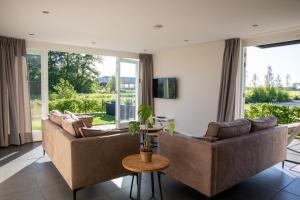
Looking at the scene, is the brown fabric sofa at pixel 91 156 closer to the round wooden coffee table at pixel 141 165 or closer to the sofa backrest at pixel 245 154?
the round wooden coffee table at pixel 141 165

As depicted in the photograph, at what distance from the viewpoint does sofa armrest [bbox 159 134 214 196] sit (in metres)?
2.29

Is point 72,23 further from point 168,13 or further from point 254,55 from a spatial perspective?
point 254,55

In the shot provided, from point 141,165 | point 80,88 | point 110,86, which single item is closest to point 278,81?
point 141,165

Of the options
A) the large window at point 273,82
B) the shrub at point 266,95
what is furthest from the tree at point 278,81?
the shrub at point 266,95

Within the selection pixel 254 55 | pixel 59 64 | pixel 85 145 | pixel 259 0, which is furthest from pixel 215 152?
pixel 59 64

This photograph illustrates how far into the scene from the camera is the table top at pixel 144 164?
2041 mm

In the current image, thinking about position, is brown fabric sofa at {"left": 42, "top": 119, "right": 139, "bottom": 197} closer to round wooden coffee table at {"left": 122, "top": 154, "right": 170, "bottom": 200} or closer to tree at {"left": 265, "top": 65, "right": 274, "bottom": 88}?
round wooden coffee table at {"left": 122, "top": 154, "right": 170, "bottom": 200}

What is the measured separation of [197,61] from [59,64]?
7647 millimetres

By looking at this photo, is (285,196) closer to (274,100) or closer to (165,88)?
(274,100)

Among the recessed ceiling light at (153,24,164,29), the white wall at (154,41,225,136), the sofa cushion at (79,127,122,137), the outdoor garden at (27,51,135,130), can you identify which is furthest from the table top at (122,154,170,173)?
the outdoor garden at (27,51,135,130)

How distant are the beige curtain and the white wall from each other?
3.49 metres

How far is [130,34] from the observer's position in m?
4.29

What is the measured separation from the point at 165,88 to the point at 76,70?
21.1 ft

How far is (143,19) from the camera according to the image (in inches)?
130
